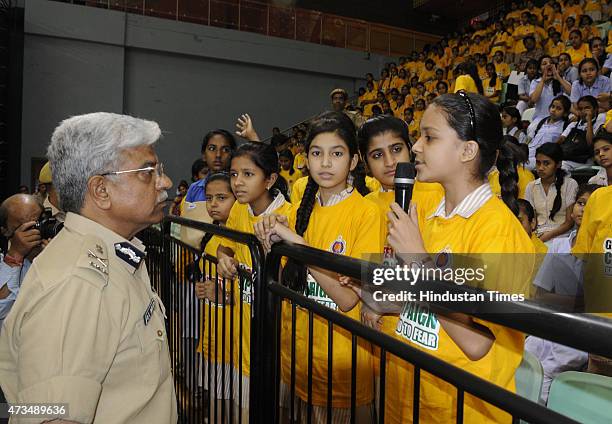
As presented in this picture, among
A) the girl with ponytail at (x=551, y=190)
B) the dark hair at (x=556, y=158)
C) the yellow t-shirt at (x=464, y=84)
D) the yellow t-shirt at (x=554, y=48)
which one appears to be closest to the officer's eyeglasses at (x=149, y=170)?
the girl with ponytail at (x=551, y=190)

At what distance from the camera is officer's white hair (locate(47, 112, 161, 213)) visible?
51.2 inches

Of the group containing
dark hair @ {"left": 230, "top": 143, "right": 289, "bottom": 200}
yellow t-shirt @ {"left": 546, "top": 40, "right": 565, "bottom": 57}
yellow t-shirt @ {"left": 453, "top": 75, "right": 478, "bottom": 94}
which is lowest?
dark hair @ {"left": 230, "top": 143, "right": 289, "bottom": 200}

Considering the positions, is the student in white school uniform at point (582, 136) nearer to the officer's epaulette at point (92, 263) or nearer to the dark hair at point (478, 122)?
the dark hair at point (478, 122)

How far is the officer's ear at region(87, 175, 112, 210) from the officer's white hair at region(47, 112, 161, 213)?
1cm

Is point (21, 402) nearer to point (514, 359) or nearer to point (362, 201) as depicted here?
point (514, 359)

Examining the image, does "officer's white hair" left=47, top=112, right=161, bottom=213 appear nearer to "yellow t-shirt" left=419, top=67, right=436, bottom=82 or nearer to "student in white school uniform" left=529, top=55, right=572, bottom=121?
Result: "student in white school uniform" left=529, top=55, right=572, bottom=121

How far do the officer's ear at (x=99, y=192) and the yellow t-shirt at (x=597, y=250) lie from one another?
280 centimetres

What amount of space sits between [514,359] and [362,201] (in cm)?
92

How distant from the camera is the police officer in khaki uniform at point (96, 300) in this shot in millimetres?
1040

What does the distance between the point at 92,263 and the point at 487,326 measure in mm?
947

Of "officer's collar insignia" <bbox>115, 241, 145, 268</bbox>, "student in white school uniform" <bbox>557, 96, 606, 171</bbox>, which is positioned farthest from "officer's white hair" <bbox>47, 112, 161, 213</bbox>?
"student in white school uniform" <bbox>557, 96, 606, 171</bbox>

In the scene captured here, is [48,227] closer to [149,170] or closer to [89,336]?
[149,170]

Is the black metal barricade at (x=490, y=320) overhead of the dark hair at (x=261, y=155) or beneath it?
beneath

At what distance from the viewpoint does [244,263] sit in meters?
2.34
